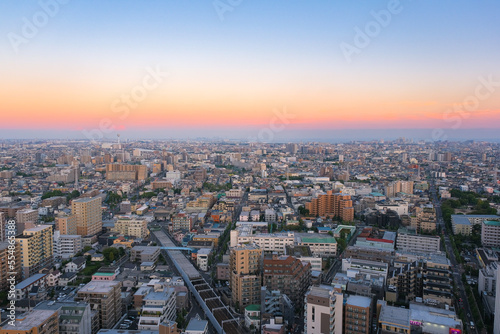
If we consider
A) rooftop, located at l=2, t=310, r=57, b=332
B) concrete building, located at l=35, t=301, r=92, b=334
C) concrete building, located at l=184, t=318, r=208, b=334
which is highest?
rooftop, located at l=2, t=310, r=57, b=332

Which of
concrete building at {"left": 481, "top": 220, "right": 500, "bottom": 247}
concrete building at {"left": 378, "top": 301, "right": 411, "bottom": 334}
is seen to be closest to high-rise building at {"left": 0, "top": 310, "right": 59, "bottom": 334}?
concrete building at {"left": 378, "top": 301, "right": 411, "bottom": 334}

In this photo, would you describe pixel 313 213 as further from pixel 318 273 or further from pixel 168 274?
pixel 168 274

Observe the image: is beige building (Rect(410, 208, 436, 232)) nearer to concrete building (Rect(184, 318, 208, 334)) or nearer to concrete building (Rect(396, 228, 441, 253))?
concrete building (Rect(396, 228, 441, 253))

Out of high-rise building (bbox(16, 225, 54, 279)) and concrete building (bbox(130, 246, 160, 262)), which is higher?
high-rise building (bbox(16, 225, 54, 279))

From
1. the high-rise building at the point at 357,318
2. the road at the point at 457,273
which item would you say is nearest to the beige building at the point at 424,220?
the road at the point at 457,273

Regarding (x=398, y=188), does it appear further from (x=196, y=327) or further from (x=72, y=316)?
(x=72, y=316)

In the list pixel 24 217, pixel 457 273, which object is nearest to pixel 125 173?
pixel 24 217

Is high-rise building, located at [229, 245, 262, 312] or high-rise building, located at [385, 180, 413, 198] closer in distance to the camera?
Result: high-rise building, located at [229, 245, 262, 312]

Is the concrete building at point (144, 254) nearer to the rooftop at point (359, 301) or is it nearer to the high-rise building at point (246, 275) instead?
the high-rise building at point (246, 275)
